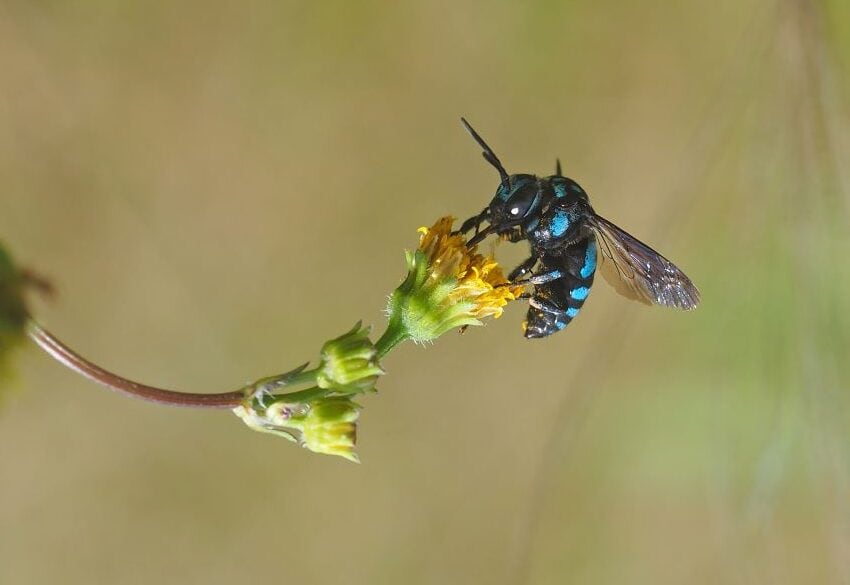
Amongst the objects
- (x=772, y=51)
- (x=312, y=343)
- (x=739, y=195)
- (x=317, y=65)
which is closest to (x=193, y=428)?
(x=312, y=343)

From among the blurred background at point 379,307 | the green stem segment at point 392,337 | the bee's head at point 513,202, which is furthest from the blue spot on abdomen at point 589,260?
the blurred background at point 379,307

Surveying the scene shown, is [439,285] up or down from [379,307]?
down

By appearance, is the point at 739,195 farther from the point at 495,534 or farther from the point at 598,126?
the point at 495,534

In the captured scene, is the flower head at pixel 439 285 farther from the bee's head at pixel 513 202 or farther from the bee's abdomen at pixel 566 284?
the bee's abdomen at pixel 566 284

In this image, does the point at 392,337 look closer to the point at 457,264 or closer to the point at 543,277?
the point at 457,264

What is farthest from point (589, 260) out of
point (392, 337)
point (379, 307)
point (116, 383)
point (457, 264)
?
point (379, 307)

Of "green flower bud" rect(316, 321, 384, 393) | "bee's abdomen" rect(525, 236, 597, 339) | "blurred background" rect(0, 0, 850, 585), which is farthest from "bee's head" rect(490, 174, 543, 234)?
"blurred background" rect(0, 0, 850, 585)

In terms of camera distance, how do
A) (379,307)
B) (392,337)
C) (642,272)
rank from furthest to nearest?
(379,307), (642,272), (392,337)
